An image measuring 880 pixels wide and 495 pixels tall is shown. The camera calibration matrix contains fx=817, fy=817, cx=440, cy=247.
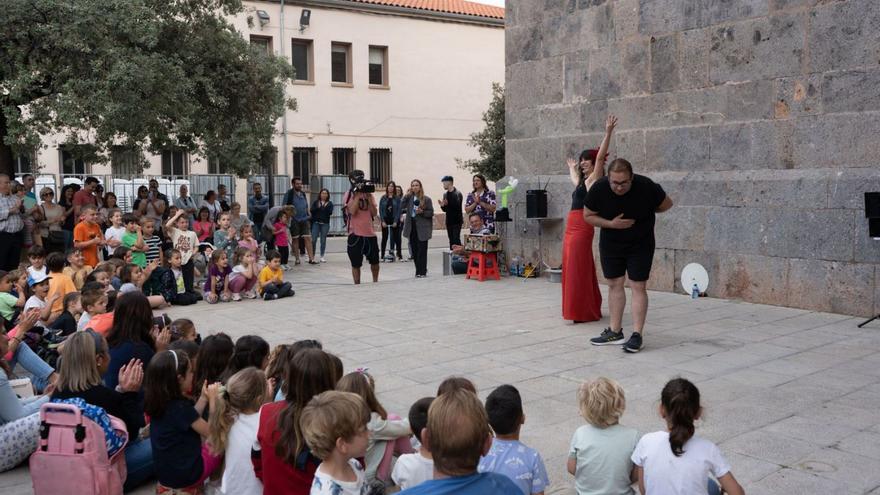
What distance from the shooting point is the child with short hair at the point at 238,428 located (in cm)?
377

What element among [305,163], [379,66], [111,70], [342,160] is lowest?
[305,163]

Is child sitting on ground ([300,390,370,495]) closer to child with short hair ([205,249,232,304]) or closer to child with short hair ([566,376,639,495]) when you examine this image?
child with short hair ([566,376,639,495])

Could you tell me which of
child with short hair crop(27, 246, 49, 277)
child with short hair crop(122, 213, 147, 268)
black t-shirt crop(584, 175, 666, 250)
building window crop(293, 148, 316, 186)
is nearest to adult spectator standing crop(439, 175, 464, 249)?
child with short hair crop(122, 213, 147, 268)

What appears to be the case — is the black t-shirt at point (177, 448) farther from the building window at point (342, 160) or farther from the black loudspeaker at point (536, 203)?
the building window at point (342, 160)

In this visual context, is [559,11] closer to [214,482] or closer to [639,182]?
[639,182]

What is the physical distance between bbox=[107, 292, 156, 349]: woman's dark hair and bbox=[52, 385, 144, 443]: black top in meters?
0.78

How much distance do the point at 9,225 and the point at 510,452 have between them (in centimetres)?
993

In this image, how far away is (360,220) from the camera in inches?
441

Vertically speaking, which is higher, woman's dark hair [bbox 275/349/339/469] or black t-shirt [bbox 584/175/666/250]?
black t-shirt [bbox 584/175/666/250]

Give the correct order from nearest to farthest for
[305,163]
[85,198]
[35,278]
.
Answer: [35,278], [85,198], [305,163]

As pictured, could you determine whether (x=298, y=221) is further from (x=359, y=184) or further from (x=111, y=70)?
(x=359, y=184)

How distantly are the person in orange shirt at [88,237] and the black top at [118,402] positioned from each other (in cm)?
667

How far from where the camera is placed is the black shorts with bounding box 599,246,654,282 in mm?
6730

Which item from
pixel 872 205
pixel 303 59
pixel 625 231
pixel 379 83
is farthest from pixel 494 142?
pixel 625 231
